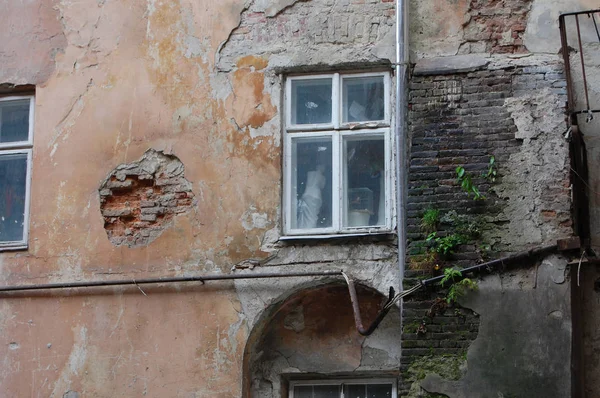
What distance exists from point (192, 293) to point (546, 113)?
325 centimetres

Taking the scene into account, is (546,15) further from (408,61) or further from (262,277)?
(262,277)

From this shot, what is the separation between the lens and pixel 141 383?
9.27 m

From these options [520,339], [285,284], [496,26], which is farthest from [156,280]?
[496,26]

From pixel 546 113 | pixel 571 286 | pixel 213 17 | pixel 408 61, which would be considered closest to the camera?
pixel 571 286

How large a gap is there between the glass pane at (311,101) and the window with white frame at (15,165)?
8.08 feet

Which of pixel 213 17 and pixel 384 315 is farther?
pixel 213 17

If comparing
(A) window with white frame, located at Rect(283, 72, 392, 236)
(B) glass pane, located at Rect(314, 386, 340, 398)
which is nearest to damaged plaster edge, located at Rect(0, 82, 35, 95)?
(A) window with white frame, located at Rect(283, 72, 392, 236)

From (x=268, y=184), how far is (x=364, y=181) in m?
0.82

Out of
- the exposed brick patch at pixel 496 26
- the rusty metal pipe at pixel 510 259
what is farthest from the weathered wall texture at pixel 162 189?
the rusty metal pipe at pixel 510 259

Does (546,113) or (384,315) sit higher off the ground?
(546,113)

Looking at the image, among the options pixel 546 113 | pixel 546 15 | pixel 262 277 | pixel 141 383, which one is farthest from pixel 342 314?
pixel 546 15

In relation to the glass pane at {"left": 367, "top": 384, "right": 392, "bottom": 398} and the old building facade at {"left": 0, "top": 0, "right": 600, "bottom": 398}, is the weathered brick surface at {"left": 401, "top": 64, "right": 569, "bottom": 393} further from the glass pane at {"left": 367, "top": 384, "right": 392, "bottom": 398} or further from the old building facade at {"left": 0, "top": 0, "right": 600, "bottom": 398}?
the glass pane at {"left": 367, "top": 384, "right": 392, "bottom": 398}

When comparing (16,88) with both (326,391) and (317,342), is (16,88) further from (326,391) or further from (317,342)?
(326,391)

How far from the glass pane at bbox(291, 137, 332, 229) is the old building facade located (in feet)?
0.06
